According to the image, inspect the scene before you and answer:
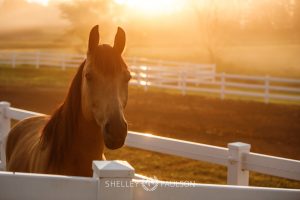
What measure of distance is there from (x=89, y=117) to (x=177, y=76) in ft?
73.3

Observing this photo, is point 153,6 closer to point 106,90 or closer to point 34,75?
point 34,75

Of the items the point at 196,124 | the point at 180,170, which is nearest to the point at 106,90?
the point at 180,170

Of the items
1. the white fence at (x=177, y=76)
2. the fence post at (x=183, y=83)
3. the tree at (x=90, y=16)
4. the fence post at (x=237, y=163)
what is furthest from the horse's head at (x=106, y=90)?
the tree at (x=90, y=16)

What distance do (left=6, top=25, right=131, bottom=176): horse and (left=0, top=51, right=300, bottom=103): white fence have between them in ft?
49.1

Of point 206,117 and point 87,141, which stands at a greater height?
point 206,117

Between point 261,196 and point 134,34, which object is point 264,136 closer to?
point 261,196

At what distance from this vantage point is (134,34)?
126 feet

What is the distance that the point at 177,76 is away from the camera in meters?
25.7

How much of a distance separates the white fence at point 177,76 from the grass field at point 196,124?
4.16 feet

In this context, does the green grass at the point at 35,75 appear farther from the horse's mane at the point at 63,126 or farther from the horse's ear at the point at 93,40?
the horse's ear at the point at 93,40

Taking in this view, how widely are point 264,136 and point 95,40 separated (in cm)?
863

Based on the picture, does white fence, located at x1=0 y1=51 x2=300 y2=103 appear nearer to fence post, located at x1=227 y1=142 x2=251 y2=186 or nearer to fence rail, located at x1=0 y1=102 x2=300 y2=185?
fence rail, located at x1=0 y1=102 x2=300 y2=185

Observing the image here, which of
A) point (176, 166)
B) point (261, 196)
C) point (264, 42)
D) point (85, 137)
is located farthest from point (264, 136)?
point (264, 42)

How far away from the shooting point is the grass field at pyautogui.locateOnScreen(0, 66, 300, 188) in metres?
7.86
